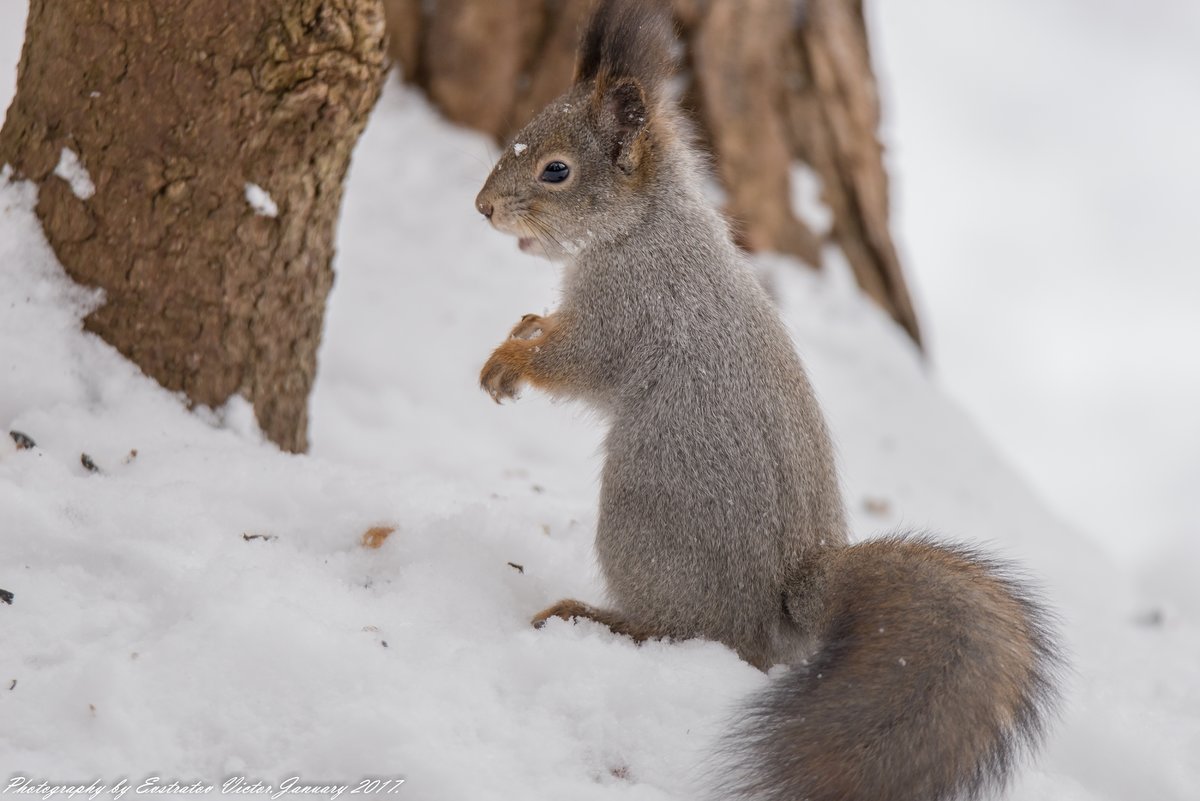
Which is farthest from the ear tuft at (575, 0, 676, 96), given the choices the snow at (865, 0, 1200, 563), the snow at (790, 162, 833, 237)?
the snow at (865, 0, 1200, 563)

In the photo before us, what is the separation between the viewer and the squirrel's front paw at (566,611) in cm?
188

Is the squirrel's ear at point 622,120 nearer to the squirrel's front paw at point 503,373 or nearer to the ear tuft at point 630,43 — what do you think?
the ear tuft at point 630,43

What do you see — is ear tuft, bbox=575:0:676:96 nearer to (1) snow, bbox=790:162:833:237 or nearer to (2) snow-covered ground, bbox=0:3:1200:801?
(2) snow-covered ground, bbox=0:3:1200:801

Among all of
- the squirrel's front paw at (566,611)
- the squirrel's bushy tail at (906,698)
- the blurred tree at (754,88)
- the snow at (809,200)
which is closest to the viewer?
the squirrel's bushy tail at (906,698)

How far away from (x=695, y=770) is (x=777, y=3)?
2.93 meters

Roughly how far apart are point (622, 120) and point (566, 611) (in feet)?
2.79

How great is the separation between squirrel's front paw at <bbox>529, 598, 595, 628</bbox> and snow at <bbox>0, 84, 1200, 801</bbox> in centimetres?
3

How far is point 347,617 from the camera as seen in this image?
169 cm

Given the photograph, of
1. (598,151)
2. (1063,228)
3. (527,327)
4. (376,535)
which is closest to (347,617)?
(376,535)

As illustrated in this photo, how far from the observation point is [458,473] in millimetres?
2721

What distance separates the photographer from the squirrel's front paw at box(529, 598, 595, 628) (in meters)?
1.88

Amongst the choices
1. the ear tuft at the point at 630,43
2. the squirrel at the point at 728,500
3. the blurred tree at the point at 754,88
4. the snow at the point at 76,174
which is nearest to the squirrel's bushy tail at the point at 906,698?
the squirrel at the point at 728,500

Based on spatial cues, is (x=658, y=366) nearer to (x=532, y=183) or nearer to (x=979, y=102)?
(x=532, y=183)

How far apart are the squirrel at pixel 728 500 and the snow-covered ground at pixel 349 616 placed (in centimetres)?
13
